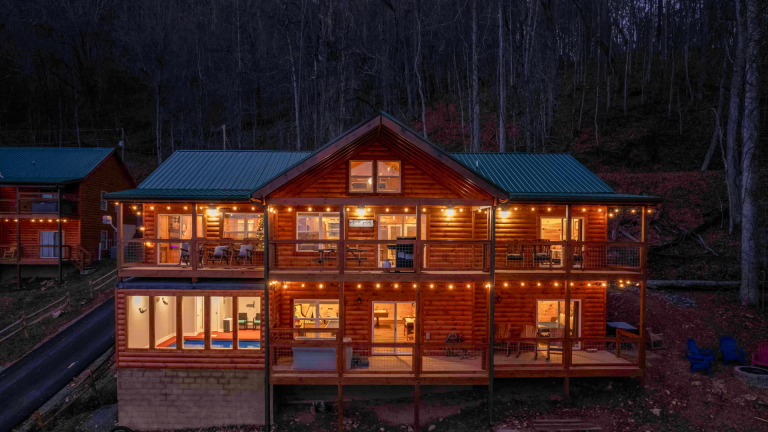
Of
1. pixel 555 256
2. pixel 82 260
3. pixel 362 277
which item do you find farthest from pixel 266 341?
pixel 82 260

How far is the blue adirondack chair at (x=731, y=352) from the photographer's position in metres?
12.5

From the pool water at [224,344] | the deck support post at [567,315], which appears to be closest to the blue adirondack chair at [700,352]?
the deck support post at [567,315]

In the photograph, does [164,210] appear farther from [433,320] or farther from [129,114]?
[129,114]

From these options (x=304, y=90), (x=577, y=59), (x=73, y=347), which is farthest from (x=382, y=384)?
(x=577, y=59)

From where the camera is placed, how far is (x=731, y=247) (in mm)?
18750

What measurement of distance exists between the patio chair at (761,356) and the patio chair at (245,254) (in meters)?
17.6

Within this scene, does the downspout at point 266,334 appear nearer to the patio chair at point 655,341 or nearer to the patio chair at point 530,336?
the patio chair at point 530,336

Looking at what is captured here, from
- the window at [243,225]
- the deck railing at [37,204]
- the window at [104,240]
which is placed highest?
the deck railing at [37,204]

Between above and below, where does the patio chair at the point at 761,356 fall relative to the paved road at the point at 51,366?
above

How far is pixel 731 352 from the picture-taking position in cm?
1249

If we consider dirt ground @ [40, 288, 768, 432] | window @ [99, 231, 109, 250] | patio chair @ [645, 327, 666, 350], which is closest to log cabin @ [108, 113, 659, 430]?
dirt ground @ [40, 288, 768, 432]

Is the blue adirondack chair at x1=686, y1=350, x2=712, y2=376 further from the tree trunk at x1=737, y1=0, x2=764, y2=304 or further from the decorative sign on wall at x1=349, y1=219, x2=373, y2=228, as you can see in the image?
the decorative sign on wall at x1=349, y1=219, x2=373, y2=228

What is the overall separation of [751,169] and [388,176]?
1552 centimetres

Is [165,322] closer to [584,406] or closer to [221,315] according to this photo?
[221,315]
